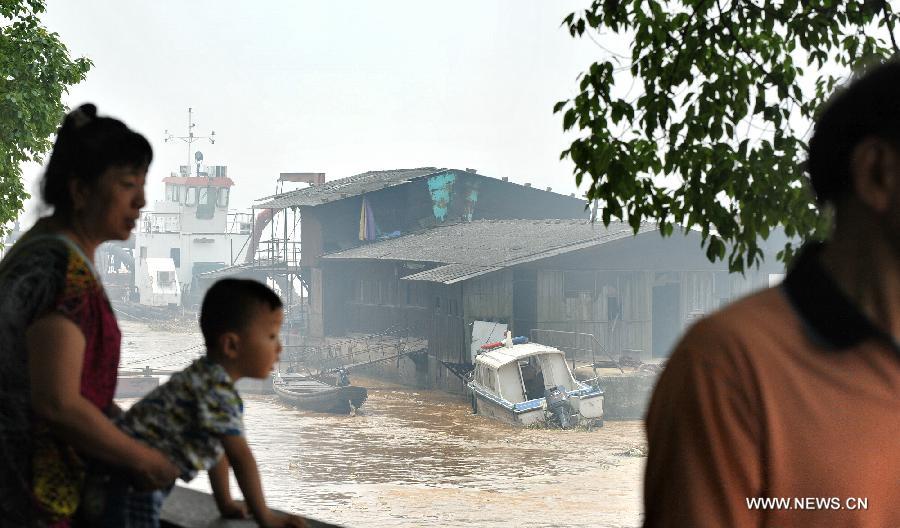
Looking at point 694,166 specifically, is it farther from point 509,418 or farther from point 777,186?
point 509,418

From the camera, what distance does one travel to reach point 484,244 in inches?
1030

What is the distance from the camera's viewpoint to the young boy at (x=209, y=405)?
72.4 inches

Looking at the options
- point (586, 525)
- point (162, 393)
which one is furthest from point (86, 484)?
point (586, 525)

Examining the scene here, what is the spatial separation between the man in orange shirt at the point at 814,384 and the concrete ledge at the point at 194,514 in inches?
54.7

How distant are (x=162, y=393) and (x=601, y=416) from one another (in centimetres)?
2248

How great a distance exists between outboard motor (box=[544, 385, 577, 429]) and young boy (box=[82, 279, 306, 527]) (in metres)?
21.7

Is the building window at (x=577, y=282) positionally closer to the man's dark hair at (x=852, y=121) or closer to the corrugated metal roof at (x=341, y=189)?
the corrugated metal roof at (x=341, y=189)

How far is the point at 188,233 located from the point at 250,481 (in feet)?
168

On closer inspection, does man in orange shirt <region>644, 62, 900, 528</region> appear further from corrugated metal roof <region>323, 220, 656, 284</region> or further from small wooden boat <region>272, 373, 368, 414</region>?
small wooden boat <region>272, 373, 368, 414</region>

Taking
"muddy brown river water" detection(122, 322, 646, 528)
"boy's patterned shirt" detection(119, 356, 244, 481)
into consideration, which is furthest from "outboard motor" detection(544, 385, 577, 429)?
"boy's patterned shirt" detection(119, 356, 244, 481)

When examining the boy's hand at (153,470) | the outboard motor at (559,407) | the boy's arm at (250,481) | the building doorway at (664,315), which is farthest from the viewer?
the building doorway at (664,315)

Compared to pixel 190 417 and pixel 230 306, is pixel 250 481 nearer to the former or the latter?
pixel 190 417

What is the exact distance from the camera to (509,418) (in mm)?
23875

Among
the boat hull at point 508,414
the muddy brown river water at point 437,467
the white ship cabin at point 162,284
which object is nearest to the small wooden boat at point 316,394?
the muddy brown river water at point 437,467
